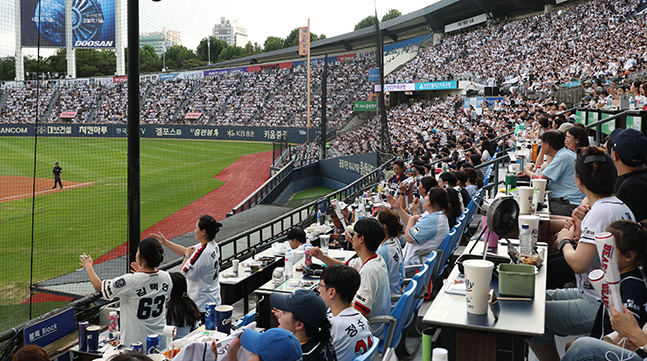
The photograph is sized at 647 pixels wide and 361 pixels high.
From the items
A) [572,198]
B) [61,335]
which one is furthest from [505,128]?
[61,335]

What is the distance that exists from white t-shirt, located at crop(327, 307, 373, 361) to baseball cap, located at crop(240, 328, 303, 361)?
0.90 metres

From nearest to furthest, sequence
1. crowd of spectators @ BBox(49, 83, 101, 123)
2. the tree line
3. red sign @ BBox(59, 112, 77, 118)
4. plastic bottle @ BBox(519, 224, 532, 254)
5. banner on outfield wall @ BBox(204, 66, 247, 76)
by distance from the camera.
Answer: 1. plastic bottle @ BBox(519, 224, 532, 254)
2. the tree line
3. red sign @ BBox(59, 112, 77, 118)
4. crowd of spectators @ BBox(49, 83, 101, 123)
5. banner on outfield wall @ BBox(204, 66, 247, 76)

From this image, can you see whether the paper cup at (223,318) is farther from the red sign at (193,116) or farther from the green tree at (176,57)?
the green tree at (176,57)

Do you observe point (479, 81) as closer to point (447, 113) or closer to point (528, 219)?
point (447, 113)

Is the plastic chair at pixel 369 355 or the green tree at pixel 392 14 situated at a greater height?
the green tree at pixel 392 14

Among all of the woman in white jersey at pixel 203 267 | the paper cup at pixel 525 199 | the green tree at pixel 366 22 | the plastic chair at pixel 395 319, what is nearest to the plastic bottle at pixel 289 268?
the woman in white jersey at pixel 203 267

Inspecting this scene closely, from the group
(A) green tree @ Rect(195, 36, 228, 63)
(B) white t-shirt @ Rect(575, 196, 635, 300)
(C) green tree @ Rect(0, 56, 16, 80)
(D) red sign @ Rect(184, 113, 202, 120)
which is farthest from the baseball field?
(A) green tree @ Rect(195, 36, 228, 63)

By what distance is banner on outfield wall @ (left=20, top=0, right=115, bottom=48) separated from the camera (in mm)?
14477

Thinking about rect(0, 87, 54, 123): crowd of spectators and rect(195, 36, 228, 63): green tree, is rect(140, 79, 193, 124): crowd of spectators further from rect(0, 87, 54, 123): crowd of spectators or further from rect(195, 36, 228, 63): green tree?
rect(195, 36, 228, 63): green tree

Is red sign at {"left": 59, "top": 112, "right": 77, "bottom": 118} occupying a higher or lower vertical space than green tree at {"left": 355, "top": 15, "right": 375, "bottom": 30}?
lower

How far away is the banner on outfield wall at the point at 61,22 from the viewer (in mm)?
14477

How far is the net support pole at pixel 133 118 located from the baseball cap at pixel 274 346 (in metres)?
4.98

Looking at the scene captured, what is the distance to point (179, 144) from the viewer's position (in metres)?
45.7

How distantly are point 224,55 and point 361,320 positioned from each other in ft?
330
